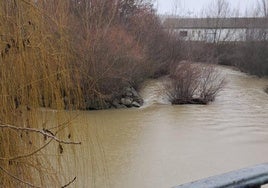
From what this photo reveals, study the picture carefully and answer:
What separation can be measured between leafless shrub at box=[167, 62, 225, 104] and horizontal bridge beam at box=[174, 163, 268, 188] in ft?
44.6

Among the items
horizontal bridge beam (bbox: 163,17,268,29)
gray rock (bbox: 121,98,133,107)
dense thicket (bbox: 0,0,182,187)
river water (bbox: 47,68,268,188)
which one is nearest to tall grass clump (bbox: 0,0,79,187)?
dense thicket (bbox: 0,0,182,187)

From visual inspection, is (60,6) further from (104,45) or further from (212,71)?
(212,71)

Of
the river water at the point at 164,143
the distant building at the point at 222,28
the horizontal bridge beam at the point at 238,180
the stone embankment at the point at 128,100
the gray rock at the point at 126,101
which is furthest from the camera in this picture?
the distant building at the point at 222,28

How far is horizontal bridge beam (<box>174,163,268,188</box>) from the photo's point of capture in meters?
1.16

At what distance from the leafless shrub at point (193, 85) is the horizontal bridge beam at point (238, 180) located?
1360 cm

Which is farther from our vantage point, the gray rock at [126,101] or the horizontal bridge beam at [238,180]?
the gray rock at [126,101]

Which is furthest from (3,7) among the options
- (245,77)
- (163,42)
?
(245,77)

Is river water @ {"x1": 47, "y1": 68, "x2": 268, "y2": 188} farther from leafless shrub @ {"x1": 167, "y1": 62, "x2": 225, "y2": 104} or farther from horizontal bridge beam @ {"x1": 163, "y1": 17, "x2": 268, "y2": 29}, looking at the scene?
horizontal bridge beam @ {"x1": 163, "y1": 17, "x2": 268, "y2": 29}

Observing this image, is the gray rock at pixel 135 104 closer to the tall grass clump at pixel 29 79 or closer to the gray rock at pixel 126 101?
the gray rock at pixel 126 101

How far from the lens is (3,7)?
7.22 ft

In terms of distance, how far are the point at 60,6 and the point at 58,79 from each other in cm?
50

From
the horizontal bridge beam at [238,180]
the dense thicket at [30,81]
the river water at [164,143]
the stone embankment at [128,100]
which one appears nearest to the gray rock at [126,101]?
the stone embankment at [128,100]

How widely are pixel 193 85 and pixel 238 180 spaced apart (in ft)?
46.2

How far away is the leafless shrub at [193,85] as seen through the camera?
588 inches
